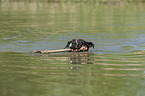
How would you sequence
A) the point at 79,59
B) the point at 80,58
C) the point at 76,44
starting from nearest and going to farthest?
the point at 79,59, the point at 80,58, the point at 76,44

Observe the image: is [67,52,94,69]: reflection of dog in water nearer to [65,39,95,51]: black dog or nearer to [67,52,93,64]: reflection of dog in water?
A: [67,52,93,64]: reflection of dog in water

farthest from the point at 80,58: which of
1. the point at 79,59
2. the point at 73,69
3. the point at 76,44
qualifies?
the point at 73,69

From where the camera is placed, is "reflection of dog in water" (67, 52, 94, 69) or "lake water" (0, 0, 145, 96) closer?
"lake water" (0, 0, 145, 96)

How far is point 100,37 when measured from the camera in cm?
1330

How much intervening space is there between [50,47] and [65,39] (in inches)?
73.1

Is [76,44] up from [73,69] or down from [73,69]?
up

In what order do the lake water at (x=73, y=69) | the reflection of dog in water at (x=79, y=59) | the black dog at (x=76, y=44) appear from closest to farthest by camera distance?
the lake water at (x=73, y=69)
the reflection of dog in water at (x=79, y=59)
the black dog at (x=76, y=44)

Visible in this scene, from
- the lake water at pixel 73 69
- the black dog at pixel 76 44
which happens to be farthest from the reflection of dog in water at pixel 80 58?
the black dog at pixel 76 44

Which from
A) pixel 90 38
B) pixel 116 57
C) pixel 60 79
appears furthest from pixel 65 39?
pixel 60 79

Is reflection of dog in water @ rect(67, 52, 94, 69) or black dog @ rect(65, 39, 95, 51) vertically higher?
black dog @ rect(65, 39, 95, 51)

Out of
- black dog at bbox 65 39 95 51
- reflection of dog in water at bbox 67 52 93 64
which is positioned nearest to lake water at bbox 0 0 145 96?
reflection of dog in water at bbox 67 52 93 64

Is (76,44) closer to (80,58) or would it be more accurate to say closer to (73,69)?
(80,58)

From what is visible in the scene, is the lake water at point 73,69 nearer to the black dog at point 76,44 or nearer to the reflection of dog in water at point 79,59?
the reflection of dog in water at point 79,59

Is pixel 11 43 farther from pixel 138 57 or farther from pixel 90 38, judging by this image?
pixel 138 57
